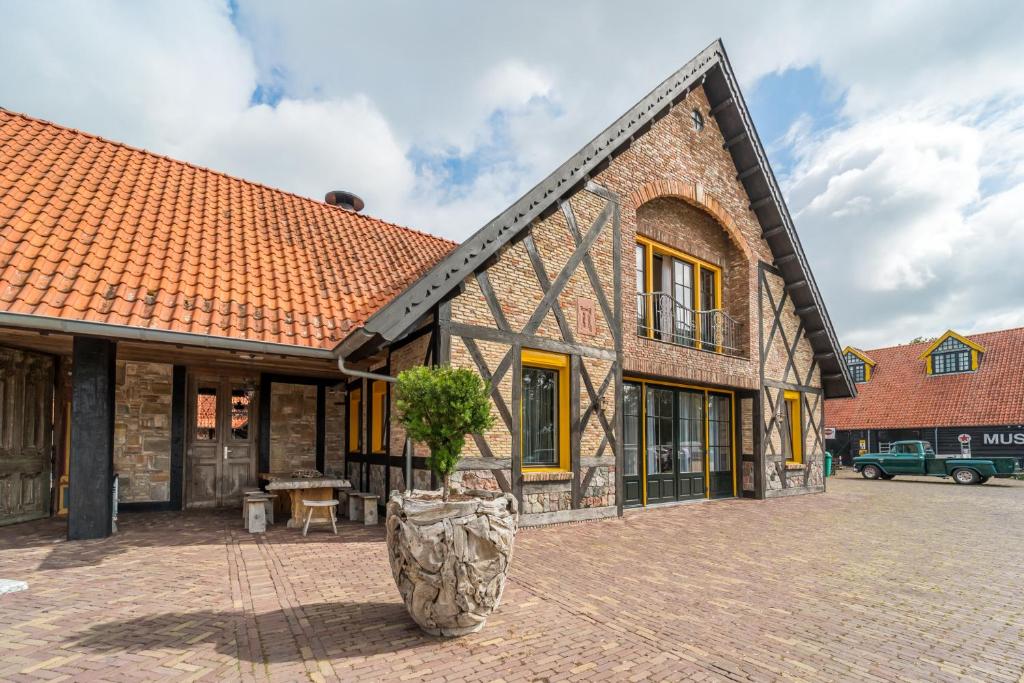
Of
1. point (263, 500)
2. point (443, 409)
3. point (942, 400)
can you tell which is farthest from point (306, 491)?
point (942, 400)

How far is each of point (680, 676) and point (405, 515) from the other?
78.5 inches

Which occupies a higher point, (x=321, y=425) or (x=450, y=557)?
(x=321, y=425)

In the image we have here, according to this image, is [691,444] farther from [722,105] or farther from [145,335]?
[145,335]

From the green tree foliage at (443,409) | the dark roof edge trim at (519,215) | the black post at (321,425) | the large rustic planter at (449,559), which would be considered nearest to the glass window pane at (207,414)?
the black post at (321,425)

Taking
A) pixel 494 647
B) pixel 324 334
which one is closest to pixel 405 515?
pixel 494 647

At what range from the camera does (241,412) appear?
1030 cm

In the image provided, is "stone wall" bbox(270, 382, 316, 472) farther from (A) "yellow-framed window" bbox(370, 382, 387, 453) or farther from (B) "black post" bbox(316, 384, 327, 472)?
(A) "yellow-framed window" bbox(370, 382, 387, 453)

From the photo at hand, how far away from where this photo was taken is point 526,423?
27.8 ft

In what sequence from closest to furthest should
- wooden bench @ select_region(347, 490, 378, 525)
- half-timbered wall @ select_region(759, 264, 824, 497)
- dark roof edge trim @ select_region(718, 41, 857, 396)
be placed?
wooden bench @ select_region(347, 490, 378, 525) → dark roof edge trim @ select_region(718, 41, 857, 396) → half-timbered wall @ select_region(759, 264, 824, 497)

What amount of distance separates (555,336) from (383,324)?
312cm

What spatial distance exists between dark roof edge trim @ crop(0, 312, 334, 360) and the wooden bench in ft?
7.54

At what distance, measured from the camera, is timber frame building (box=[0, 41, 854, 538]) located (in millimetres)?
6695

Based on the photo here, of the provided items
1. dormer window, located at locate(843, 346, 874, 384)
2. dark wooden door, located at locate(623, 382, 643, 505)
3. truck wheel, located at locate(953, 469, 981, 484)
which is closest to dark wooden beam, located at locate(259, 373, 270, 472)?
dark wooden door, located at locate(623, 382, 643, 505)

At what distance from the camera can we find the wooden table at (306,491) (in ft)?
25.1
